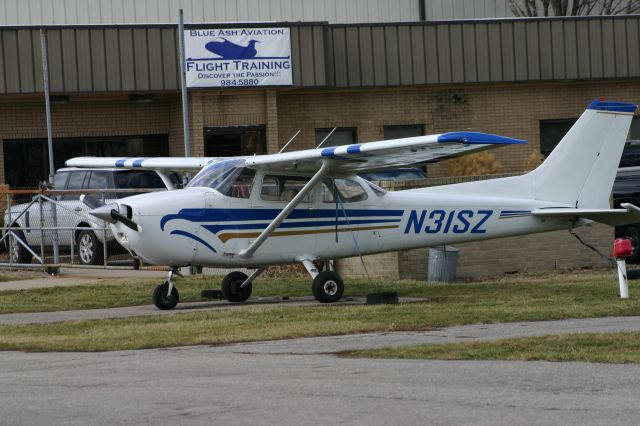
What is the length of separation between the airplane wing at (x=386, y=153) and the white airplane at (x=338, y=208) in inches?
0.8

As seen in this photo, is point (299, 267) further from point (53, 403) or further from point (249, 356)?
point (53, 403)

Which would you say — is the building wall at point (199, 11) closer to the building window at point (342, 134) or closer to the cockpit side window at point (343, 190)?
the building window at point (342, 134)

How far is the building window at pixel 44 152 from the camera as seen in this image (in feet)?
99.8

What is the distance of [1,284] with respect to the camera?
69.3ft

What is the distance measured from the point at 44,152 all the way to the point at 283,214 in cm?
1519

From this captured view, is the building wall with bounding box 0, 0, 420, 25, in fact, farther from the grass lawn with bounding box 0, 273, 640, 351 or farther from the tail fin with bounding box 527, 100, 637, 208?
the tail fin with bounding box 527, 100, 637, 208

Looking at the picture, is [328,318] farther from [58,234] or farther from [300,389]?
[58,234]

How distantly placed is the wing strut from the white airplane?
18mm

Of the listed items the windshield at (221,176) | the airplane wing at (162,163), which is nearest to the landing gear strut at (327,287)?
the windshield at (221,176)

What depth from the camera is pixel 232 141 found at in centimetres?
3055

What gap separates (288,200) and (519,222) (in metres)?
3.37

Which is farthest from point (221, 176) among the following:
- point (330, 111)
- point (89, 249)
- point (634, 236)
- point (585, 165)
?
point (330, 111)

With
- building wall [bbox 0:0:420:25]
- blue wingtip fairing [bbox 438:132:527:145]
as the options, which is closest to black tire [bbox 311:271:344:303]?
blue wingtip fairing [bbox 438:132:527:145]

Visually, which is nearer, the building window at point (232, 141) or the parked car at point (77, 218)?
the parked car at point (77, 218)
